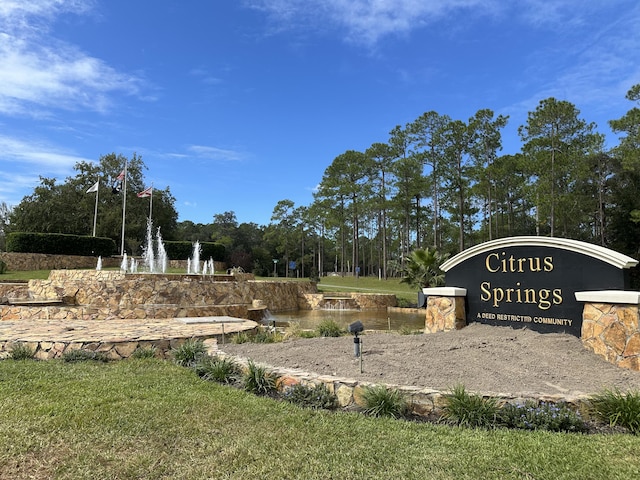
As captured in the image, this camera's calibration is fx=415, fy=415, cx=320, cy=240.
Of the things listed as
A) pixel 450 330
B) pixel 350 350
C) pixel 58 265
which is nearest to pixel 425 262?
pixel 450 330

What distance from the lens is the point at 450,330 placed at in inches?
279

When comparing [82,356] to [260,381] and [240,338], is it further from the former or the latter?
[260,381]

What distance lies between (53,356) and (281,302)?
1497 cm

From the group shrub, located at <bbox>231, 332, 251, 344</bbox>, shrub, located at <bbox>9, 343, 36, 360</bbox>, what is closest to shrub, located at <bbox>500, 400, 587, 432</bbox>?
shrub, located at <bbox>231, 332, 251, 344</bbox>

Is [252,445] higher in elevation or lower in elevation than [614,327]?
lower

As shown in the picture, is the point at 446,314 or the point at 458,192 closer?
the point at 446,314

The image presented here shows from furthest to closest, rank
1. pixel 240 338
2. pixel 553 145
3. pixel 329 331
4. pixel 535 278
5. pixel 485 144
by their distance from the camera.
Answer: pixel 485 144
pixel 553 145
pixel 329 331
pixel 240 338
pixel 535 278

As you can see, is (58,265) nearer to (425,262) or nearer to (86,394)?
(425,262)

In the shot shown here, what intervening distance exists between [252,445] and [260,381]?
1.49m

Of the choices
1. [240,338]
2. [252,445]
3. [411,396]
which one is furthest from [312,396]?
[240,338]

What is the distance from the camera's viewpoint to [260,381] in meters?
4.62

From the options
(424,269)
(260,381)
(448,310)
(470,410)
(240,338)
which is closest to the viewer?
(470,410)

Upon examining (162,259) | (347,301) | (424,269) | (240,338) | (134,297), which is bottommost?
(347,301)

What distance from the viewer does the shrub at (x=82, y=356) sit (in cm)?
610
